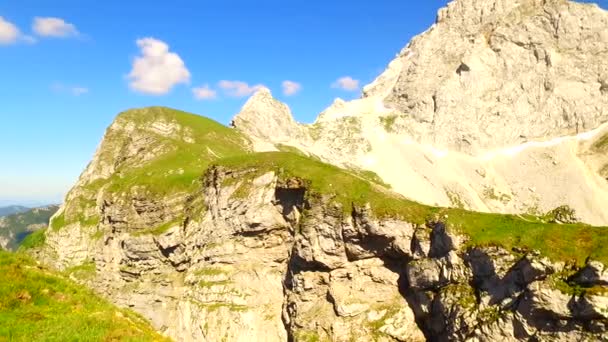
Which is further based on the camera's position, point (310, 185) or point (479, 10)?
point (479, 10)

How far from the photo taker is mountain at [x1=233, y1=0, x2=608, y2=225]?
138750mm

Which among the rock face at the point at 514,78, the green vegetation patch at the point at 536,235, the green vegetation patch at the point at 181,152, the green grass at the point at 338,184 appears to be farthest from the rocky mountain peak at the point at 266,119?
the green vegetation patch at the point at 536,235

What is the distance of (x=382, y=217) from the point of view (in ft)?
199

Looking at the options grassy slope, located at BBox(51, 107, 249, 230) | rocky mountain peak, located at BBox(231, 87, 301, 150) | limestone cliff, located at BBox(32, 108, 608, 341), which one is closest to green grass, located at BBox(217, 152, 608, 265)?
limestone cliff, located at BBox(32, 108, 608, 341)

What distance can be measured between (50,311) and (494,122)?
16001 centimetres

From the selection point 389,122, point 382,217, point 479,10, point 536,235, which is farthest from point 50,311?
point 479,10

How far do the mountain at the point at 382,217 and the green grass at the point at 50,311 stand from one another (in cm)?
4270

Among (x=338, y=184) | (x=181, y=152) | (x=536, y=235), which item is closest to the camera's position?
(x=536, y=235)

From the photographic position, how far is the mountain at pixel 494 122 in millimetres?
138750

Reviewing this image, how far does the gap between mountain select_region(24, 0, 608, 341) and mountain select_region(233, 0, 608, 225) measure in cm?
66

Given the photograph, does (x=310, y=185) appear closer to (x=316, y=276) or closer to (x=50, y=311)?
(x=316, y=276)

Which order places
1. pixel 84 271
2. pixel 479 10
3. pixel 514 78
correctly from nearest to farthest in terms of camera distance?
pixel 84 271 < pixel 514 78 < pixel 479 10

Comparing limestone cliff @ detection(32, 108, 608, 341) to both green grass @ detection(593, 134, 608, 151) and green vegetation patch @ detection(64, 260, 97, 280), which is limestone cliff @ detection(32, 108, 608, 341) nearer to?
green vegetation patch @ detection(64, 260, 97, 280)

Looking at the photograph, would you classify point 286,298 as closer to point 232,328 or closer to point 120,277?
point 232,328
